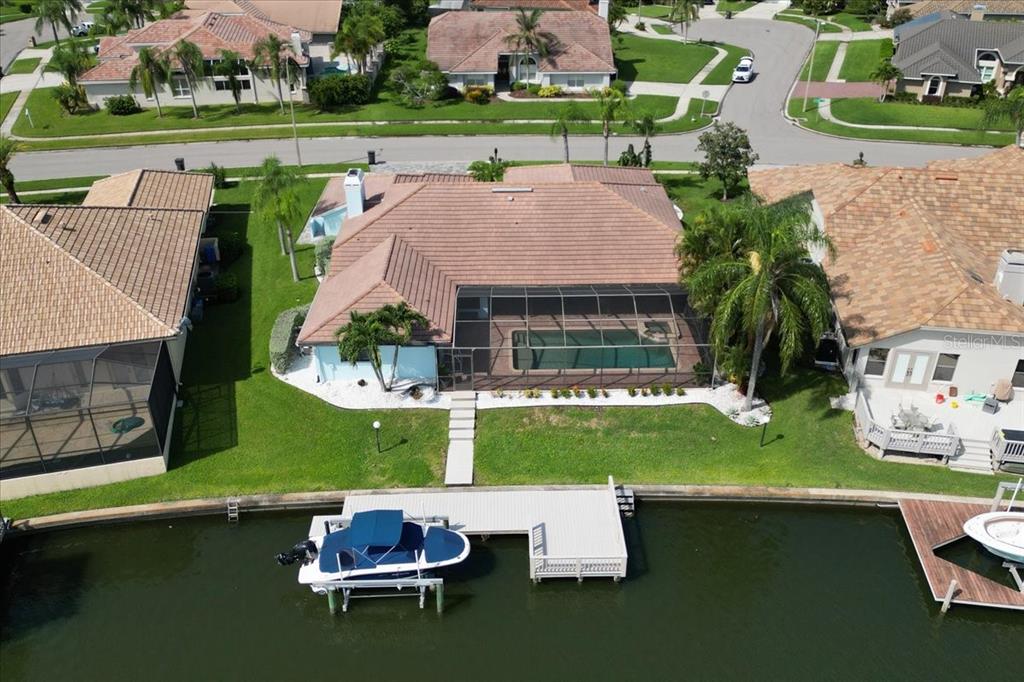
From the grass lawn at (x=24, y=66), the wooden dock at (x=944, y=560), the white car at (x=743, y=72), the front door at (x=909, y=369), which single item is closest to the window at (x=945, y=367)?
the front door at (x=909, y=369)

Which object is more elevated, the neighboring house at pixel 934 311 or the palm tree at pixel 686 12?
the palm tree at pixel 686 12

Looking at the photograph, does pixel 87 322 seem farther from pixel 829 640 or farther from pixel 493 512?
pixel 829 640

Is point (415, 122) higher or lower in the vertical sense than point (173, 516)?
higher

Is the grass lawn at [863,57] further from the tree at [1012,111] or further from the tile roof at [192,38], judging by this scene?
the tile roof at [192,38]

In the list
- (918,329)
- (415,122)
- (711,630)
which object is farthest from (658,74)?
(711,630)

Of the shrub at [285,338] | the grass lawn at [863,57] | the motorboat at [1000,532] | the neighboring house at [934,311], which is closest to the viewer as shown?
the motorboat at [1000,532]

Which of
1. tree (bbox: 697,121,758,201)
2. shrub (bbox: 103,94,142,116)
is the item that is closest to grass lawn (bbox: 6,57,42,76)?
shrub (bbox: 103,94,142,116)

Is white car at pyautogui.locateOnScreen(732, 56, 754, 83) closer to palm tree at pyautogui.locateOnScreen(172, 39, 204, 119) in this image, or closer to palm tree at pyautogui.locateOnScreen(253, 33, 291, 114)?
palm tree at pyautogui.locateOnScreen(253, 33, 291, 114)
